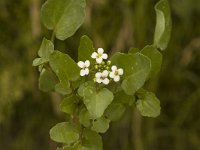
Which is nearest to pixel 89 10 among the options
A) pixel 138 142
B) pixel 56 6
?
pixel 138 142

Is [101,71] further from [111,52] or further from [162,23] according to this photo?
[111,52]

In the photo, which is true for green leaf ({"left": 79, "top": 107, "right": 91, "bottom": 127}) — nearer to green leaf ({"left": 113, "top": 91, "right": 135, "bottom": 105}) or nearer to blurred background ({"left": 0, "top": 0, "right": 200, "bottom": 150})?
green leaf ({"left": 113, "top": 91, "right": 135, "bottom": 105})

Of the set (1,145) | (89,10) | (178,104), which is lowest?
(1,145)

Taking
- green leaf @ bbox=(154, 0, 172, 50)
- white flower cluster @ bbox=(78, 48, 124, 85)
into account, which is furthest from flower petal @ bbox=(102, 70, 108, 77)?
green leaf @ bbox=(154, 0, 172, 50)

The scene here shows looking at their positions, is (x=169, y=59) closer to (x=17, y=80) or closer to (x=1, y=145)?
(x=17, y=80)

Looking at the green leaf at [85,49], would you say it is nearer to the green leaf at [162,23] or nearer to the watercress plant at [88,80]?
the watercress plant at [88,80]
